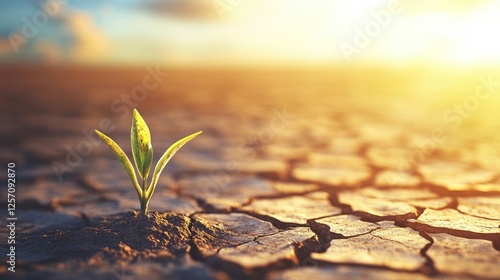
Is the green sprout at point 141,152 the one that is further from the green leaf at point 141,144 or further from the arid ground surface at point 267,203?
the arid ground surface at point 267,203

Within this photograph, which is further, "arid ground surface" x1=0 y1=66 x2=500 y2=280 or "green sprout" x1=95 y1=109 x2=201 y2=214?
"green sprout" x1=95 y1=109 x2=201 y2=214

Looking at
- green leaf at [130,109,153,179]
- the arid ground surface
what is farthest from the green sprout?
the arid ground surface

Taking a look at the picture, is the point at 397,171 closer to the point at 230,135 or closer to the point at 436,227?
the point at 436,227

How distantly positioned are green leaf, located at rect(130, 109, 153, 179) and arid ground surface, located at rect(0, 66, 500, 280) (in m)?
0.21

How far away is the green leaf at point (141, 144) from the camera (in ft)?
5.73

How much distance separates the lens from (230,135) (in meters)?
4.72

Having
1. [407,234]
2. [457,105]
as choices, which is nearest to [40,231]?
[407,234]

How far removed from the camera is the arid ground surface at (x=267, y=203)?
1.55m

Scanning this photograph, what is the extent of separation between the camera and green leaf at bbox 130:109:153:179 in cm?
175

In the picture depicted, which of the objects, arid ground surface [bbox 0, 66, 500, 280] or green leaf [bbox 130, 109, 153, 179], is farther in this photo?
green leaf [bbox 130, 109, 153, 179]

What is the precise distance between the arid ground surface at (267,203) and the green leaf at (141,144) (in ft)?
0.70

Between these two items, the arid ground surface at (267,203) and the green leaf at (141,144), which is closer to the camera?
the arid ground surface at (267,203)

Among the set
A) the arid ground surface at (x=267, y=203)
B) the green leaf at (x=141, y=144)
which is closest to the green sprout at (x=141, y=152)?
the green leaf at (x=141, y=144)

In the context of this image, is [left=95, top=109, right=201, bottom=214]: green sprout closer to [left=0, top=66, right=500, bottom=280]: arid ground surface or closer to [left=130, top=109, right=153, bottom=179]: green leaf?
[left=130, top=109, right=153, bottom=179]: green leaf
